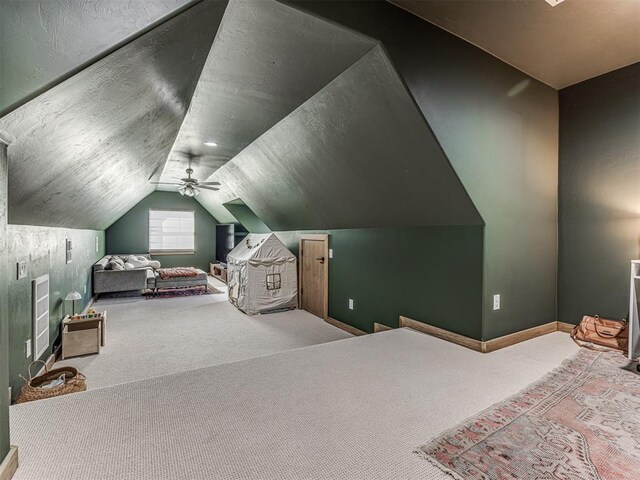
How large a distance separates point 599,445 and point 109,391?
2473 millimetres

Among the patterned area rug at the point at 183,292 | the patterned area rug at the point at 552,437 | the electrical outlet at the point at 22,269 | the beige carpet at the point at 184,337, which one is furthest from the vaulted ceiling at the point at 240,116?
the patterned area rug at the point at 183,292

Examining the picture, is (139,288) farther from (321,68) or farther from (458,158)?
(458,158)

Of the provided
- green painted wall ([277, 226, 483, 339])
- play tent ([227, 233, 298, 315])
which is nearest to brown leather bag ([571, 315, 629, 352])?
green painted wall ([277, 226, 483, 339])

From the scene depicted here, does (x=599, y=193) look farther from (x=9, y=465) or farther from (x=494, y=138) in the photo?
(x=9, y=465)

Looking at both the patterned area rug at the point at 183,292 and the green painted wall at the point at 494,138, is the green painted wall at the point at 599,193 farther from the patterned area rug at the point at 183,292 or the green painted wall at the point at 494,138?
the patterned area rug at the point at 183,292

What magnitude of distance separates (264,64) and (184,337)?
12.0 ft

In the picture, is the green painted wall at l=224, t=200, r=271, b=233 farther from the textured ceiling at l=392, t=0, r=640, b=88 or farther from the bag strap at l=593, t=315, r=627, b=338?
the bag strap at l=593, t=315, r=627, b=338

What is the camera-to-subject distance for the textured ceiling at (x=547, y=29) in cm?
190

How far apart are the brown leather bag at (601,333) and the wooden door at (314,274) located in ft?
10.1

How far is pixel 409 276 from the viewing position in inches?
131

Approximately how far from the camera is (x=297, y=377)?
2053 millimetres

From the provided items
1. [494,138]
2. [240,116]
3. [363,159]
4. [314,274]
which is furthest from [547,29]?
[314,274]

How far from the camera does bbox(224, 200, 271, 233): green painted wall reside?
789cm

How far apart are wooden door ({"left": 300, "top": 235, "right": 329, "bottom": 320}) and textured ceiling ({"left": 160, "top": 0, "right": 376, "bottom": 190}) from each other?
7.11 feet
